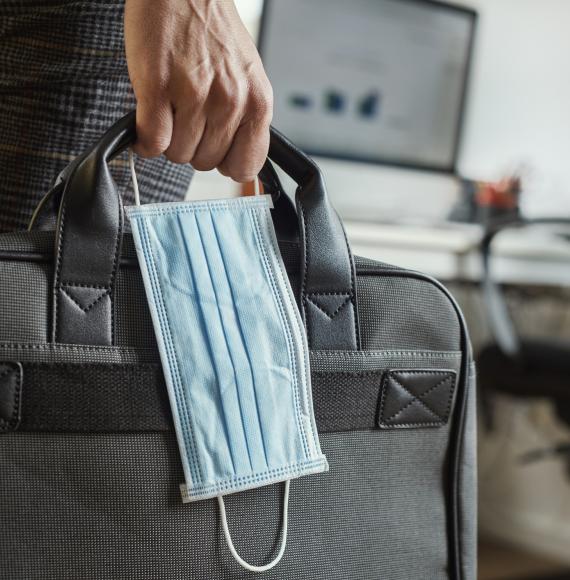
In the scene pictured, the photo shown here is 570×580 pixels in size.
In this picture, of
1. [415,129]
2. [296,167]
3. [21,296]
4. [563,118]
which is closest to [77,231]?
[21,296]

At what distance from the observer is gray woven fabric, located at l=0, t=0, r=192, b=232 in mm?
653

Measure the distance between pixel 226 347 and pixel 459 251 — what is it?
3.65 feet

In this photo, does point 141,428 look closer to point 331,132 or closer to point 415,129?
point 331,132

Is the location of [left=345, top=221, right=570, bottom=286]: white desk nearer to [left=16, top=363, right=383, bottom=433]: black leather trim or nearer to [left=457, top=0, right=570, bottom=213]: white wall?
[left=457, top=0, right=570, bottom=213]: white wall

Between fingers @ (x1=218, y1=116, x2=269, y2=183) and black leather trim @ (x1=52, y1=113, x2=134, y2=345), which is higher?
fingers @ (x1=218, y1=116, x2=269, y2=183)

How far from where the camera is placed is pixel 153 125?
1.83 feet

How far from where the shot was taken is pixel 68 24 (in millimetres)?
650

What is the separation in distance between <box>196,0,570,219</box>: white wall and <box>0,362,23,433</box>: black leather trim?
162 centimetres

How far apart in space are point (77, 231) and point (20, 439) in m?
0.15

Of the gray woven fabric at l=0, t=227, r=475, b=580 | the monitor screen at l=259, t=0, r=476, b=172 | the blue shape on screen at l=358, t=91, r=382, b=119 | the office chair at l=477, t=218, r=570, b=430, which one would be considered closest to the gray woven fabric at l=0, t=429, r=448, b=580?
the gray woven fabric at l=0, t=227, r=475, b=580

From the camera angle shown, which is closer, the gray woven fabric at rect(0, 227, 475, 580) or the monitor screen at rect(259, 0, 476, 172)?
the gray woven fabric at rect(0, 227, 475, 580)

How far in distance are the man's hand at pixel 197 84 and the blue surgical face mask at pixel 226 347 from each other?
0.05m

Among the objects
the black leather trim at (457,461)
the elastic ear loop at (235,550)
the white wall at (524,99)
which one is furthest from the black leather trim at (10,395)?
the white wall at (524,99)

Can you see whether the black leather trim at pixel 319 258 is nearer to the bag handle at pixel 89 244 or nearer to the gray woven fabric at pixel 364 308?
the gray woven fabric at pixel 364 308
